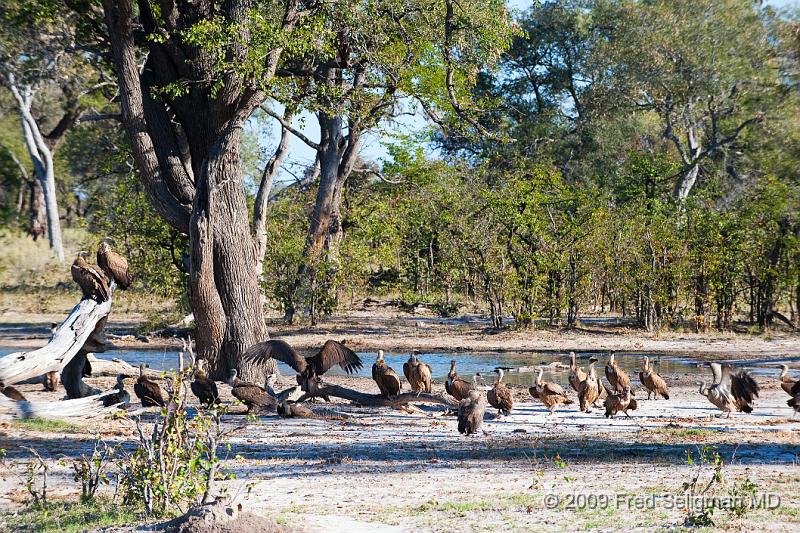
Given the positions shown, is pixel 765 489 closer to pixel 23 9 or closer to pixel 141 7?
pixel 141 7

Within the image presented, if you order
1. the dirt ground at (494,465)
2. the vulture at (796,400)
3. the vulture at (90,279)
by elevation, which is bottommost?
the dirt ground at (494,465)

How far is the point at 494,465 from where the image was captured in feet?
31.4

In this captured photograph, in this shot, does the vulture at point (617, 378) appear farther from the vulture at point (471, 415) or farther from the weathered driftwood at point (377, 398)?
the vulture at point (471, 415)

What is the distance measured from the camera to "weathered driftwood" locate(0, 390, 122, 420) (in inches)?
424

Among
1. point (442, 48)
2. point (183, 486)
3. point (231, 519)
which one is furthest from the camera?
point (442, 48)

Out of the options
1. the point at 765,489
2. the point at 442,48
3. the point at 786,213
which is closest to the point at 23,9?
the point at 442,48

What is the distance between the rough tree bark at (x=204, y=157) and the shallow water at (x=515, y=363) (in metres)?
3.07

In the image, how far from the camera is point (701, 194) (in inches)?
1347

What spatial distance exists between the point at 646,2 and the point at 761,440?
122 feet

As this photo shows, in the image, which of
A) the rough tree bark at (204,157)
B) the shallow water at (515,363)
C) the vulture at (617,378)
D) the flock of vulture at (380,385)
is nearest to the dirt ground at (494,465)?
the flock of vulture at (380,385)

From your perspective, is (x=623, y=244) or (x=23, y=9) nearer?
(x=23, y=9)

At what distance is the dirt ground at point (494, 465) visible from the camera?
23.9 feet

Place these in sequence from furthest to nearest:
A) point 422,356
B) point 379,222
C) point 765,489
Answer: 1. point 379,222
2. point 422,356
3. point 765,489

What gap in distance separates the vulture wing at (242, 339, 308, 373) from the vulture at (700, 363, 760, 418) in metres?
5.89
